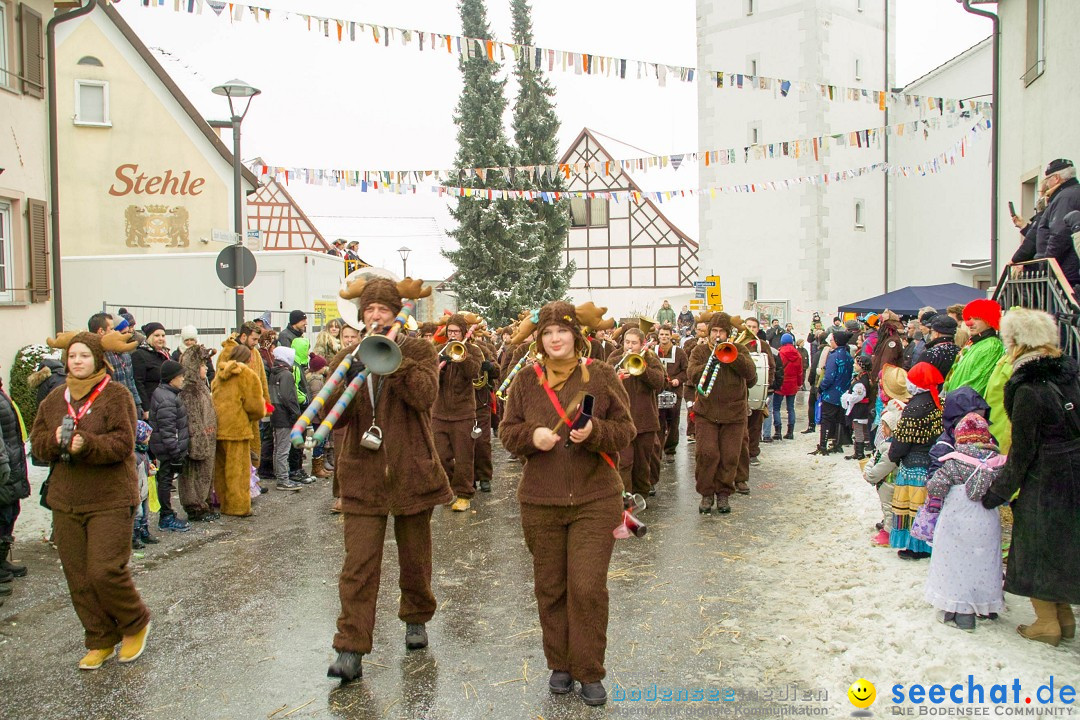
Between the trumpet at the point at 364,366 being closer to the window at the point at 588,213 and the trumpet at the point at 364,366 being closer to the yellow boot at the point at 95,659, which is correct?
the yellow boot at the point at 95,659

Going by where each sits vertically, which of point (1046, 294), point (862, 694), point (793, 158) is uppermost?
point (793, 158)

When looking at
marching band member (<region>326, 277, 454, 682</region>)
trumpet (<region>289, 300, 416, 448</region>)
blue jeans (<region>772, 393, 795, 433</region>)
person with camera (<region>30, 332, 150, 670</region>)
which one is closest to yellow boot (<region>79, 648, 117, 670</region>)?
person with camera (<region>30, 332, 150, 670</region>)

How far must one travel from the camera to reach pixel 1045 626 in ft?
16.4

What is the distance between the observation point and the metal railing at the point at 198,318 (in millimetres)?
14229

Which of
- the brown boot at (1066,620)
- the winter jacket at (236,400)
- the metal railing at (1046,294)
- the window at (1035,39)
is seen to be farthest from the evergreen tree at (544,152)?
the brown boot at (1066,620)

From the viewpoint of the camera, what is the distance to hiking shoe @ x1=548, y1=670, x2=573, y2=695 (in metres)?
4.57

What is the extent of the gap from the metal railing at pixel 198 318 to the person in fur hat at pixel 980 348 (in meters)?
10.9

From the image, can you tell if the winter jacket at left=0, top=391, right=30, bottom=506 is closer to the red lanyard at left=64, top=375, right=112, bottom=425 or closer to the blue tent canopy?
the red lanyard at left=64, top=375, right=112, bottom=425

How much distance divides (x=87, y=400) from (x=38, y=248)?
25.6 ft

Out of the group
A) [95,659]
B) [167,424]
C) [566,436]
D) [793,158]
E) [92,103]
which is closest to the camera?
[566,436]

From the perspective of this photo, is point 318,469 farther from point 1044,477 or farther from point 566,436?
point 1044,477

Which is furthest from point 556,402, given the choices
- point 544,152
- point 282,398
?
point 544,152

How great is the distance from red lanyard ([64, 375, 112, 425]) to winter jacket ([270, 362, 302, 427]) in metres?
5.19

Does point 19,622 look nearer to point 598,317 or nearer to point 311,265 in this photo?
point 598,317
